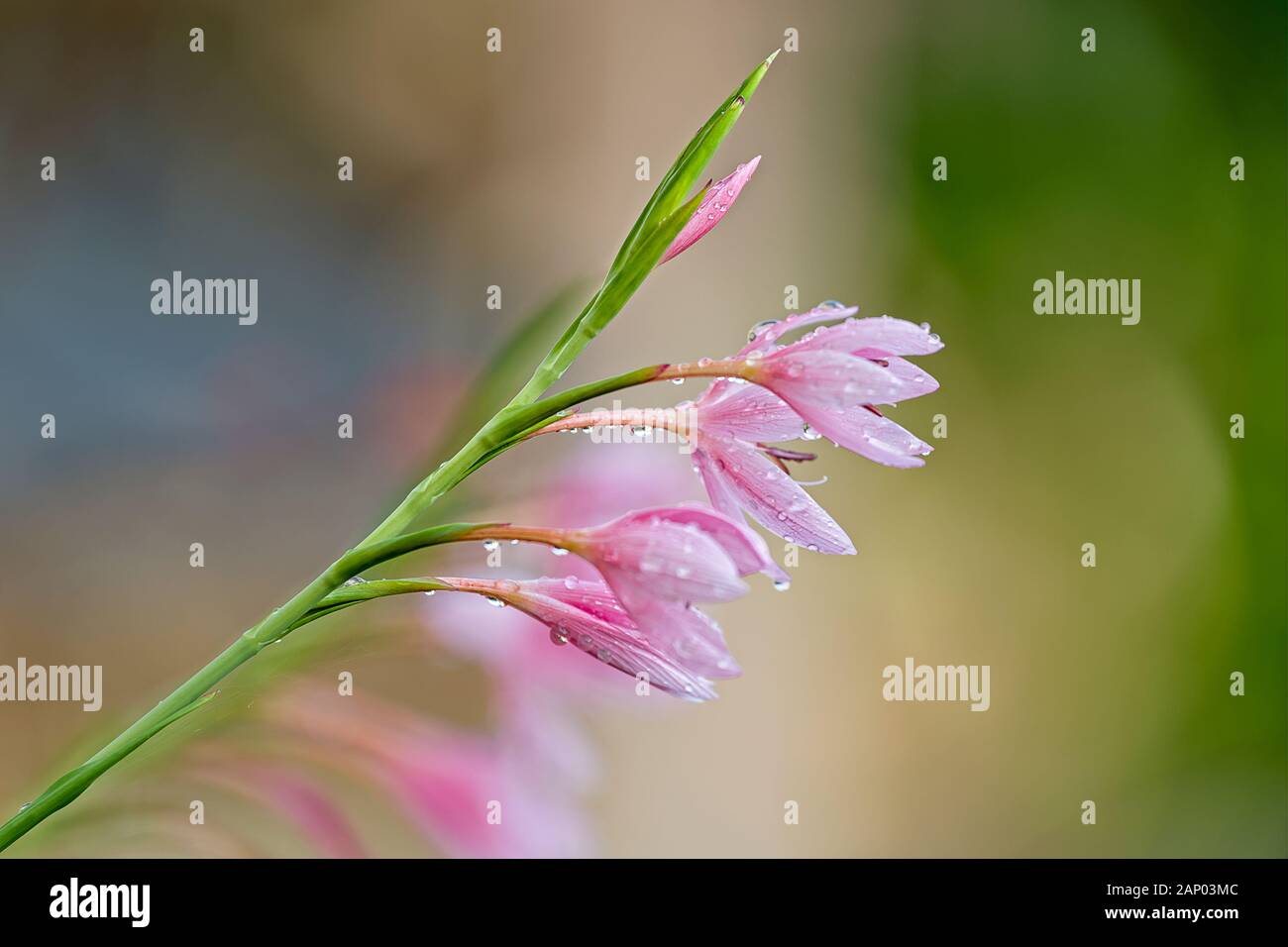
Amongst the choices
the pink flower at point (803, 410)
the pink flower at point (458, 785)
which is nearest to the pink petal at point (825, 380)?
the pink flower at point (803, 410)

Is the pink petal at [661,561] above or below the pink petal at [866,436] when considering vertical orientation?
below

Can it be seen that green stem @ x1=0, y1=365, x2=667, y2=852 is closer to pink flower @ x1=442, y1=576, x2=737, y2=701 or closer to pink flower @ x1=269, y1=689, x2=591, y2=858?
pink flower @ x1=442, y1=576, x2=737, y2=701

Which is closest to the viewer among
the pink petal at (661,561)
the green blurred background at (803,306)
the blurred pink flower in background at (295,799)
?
the pink petal at (661,561)

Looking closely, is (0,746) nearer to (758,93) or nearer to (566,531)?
(566,531)

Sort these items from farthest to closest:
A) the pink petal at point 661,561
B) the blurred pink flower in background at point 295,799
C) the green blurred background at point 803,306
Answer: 1. the green blurred background at point 803,306
2. the blurred pink flower in background at point 295,799
3. the pink petal at point 661,561

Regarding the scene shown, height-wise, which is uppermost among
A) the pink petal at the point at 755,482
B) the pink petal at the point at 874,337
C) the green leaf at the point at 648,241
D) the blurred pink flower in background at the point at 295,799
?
the green leaf at the point at 648,241

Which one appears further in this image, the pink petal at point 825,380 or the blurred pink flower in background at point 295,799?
the blurred pink flower in background at point 295,799

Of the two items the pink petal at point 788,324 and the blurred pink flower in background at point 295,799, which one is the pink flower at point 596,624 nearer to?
the pink petal at point 788,324

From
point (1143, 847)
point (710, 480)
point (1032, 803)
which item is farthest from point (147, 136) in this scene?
point (1143, 847)
